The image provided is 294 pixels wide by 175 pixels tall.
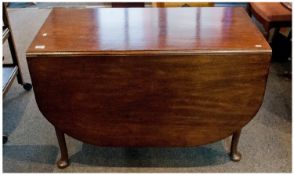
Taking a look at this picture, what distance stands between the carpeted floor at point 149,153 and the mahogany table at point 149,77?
0.20 m

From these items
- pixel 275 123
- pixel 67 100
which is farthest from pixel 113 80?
pixel 275 123

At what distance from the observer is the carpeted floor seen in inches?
59.5

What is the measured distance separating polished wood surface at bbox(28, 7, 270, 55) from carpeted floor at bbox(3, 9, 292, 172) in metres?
0.60

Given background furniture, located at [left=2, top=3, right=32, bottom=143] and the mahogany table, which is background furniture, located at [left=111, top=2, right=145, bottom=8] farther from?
the mahogany table

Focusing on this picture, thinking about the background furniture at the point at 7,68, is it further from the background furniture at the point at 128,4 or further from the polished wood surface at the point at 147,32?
the background furniture at the point at 128,4

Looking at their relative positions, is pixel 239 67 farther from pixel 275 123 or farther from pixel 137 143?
pixel 275 123

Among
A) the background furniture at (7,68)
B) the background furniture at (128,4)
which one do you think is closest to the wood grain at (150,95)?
the background furniture at (7,68)

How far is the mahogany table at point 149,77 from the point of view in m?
1.12

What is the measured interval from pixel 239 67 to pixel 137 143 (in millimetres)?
511

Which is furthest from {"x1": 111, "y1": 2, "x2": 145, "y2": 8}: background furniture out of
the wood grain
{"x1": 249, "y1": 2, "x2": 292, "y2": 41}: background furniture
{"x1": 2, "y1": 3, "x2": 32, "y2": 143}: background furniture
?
the wood grain

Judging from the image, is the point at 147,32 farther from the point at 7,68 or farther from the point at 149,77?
the point at 7,68

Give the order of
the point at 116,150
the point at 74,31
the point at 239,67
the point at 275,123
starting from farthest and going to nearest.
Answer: the point at 275,123 < the point at 116,150 < the point at 74,31 < the point at 239,67

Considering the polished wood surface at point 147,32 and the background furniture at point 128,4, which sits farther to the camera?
the background furniture at point 128,4

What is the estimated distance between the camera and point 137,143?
1.36 meters
